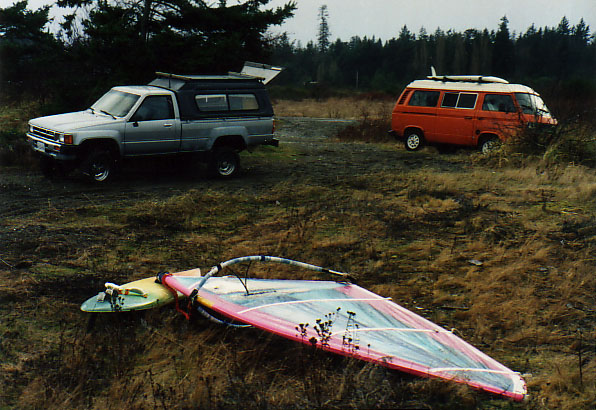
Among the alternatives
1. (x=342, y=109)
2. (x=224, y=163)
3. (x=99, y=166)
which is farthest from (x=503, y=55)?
(x=99, y=166)

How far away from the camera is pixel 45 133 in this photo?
10.6 metres

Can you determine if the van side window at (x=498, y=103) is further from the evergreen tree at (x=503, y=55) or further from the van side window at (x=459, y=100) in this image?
the evergreen tree at (x=503, y=55)

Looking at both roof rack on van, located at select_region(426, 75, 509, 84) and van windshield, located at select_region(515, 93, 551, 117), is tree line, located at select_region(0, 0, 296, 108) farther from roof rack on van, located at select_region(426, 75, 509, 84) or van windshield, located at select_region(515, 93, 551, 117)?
van windshield, located at select_region(515, 93, 551, 117)

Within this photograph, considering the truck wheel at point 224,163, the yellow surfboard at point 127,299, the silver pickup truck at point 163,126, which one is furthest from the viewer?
the truck wheel at point 224,163

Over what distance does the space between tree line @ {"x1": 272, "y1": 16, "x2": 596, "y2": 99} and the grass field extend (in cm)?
4013

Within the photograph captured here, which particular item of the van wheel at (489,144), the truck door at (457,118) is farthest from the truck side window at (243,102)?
the van wheel at (489,144)

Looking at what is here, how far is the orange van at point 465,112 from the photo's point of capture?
15.0 meters

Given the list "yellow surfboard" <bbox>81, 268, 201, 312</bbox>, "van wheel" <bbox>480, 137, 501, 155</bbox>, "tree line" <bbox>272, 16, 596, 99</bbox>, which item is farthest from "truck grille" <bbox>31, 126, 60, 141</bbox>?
"tree line" <bbox>272, 16, 596, 99</bbox>

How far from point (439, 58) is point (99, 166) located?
60296 millimetres

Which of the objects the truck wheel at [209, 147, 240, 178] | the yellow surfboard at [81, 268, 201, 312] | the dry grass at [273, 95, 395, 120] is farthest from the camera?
the dry grass at [273, 95, 395, 120]

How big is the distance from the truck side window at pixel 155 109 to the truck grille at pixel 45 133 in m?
1.43

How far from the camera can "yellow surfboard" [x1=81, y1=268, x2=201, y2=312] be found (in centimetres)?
511

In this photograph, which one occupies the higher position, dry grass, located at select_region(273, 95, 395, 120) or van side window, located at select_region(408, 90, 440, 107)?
van side window, located at select_region(408, 90, 440, 107)

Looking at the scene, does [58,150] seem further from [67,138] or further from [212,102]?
[212,102]
